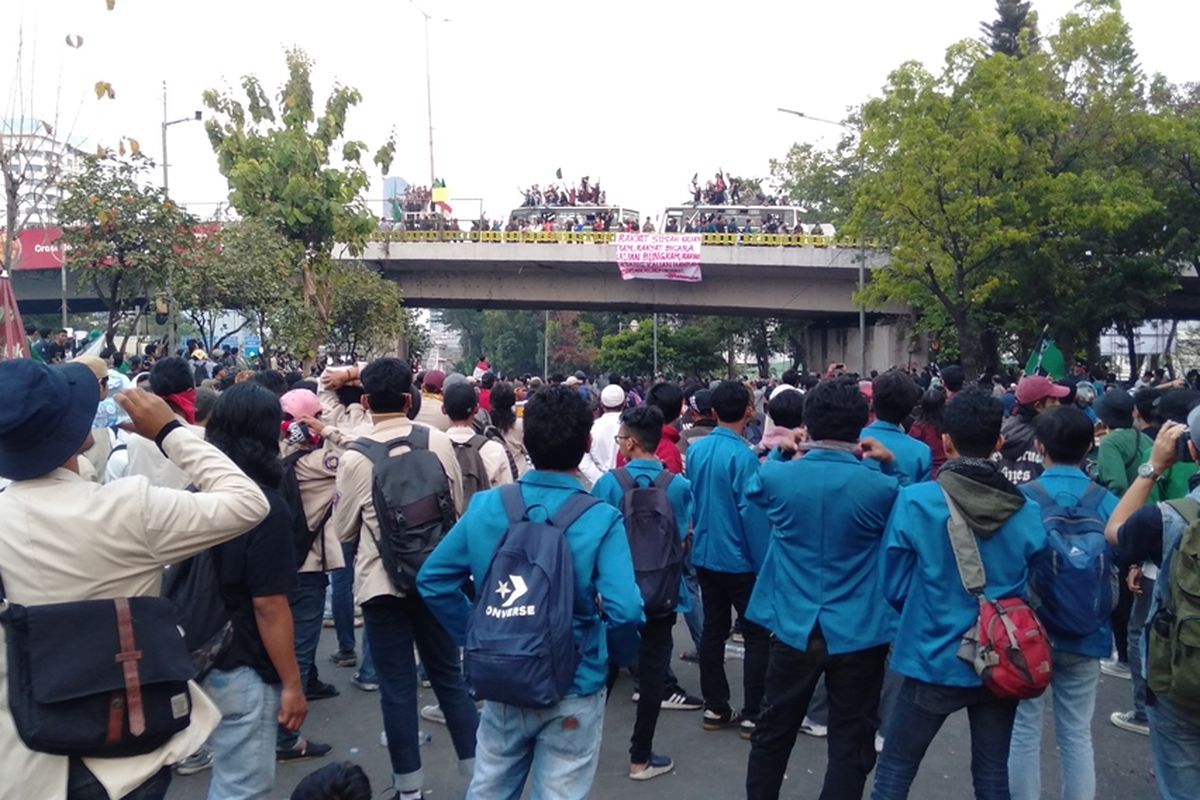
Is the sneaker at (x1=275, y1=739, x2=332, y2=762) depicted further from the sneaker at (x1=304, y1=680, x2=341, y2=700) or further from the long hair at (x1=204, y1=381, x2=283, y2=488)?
the long hair at (x1=204, y1=381, x2=283, y2=488)

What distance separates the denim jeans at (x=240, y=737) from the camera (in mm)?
3205

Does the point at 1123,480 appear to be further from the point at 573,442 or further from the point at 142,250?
the point at 142,250

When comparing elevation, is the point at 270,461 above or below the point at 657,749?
above

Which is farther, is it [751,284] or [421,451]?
[751,284]

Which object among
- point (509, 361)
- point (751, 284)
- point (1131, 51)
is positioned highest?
point (1131, 51)

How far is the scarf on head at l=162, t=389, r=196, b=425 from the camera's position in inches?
192

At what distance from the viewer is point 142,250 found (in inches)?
587

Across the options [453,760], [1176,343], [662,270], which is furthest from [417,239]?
[1176,343]

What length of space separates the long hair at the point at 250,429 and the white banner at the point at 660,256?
1093 inches

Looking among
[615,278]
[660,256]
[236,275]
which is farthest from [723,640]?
[615,278]

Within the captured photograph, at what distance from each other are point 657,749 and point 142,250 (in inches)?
499

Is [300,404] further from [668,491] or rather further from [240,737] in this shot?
[240,737]

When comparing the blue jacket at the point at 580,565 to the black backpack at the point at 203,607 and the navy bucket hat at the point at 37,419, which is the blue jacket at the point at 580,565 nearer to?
the black backpack at the point at 203,607

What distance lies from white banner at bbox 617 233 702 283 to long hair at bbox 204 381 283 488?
2776cm
